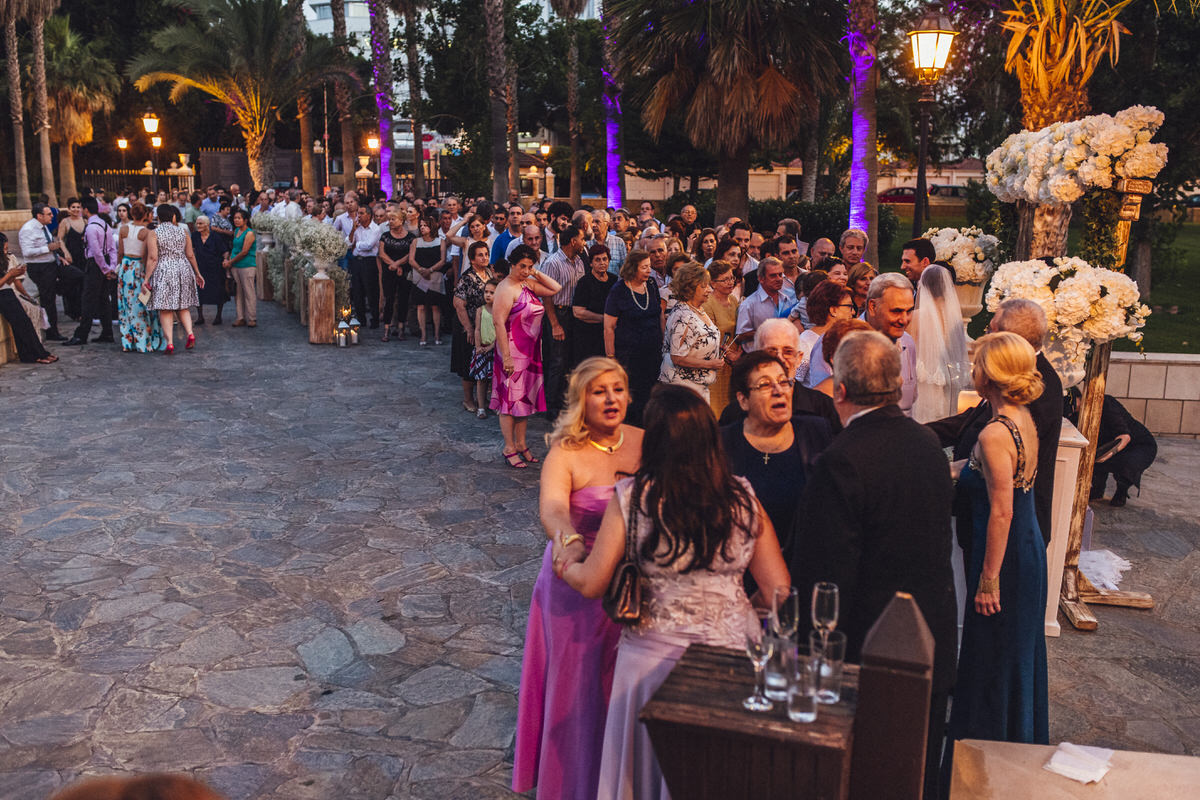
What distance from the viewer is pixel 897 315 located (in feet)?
17.8

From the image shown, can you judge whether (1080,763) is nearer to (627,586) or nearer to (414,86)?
(627,586)

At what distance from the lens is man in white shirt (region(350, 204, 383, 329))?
14445 mm

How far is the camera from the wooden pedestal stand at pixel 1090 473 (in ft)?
18.9

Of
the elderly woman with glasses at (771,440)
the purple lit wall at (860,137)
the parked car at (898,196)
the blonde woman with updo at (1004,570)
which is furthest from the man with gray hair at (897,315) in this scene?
the parked car at (898,196)

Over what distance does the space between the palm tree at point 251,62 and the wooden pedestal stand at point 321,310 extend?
1906 cm

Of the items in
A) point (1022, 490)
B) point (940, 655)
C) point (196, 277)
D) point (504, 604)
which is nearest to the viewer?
point (940, 655)

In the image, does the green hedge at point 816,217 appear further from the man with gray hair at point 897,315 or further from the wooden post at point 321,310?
the man with gray hair at point 897,315

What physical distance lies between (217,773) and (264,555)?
97.1 inches

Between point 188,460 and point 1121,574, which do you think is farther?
point 188,460

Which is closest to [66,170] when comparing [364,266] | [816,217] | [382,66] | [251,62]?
[251,62]

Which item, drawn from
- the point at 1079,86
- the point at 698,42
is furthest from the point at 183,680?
the point at 698,42

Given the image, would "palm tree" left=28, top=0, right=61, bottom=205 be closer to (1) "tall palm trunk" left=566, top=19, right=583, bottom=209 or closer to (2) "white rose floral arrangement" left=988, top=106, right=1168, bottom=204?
(1) "tall palm trunk" left=566, top=19, right=583, bottom=209

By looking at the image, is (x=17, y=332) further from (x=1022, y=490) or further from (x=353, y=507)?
(x=1022, y=490)

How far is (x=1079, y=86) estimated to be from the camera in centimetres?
725
